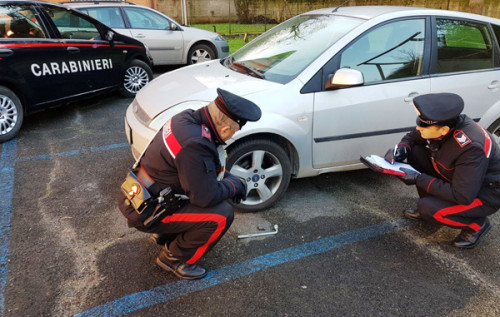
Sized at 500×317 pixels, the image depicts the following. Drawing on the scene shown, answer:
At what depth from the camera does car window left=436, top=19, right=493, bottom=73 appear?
11.7 feet

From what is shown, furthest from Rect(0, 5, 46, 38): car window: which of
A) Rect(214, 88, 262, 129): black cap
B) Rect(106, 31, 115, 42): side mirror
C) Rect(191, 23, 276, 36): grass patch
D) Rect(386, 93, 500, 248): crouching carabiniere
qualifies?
Rect(191, 23, 276, 36): grass patch

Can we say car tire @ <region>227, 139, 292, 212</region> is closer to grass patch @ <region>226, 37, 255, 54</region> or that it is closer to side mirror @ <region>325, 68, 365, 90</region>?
side mirror @ <region>325, 68, 365, 90</region>

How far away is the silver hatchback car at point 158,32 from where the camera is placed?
7.21 m

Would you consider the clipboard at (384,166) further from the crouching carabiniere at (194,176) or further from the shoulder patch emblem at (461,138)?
the crouching carabiniere at (194,176)

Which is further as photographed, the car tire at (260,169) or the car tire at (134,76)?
the car tire at (134,76)

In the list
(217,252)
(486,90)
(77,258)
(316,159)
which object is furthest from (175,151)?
(486,90)

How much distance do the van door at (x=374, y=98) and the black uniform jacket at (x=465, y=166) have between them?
0.61 metres

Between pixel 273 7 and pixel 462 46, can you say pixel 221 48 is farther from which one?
pixel 273 7

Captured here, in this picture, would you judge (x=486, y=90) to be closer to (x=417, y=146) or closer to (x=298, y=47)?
(x=417, y=146)

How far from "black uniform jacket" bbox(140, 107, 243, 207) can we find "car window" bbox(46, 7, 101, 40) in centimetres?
392

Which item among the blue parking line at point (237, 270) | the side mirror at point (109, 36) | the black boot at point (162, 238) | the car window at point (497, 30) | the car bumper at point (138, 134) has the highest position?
the car window at point (497, 30)

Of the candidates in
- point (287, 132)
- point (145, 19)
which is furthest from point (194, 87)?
point (145, 19)

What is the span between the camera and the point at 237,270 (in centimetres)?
264

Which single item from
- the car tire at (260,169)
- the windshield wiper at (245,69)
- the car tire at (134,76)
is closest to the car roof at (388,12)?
the windshield wiper at (245,69)
